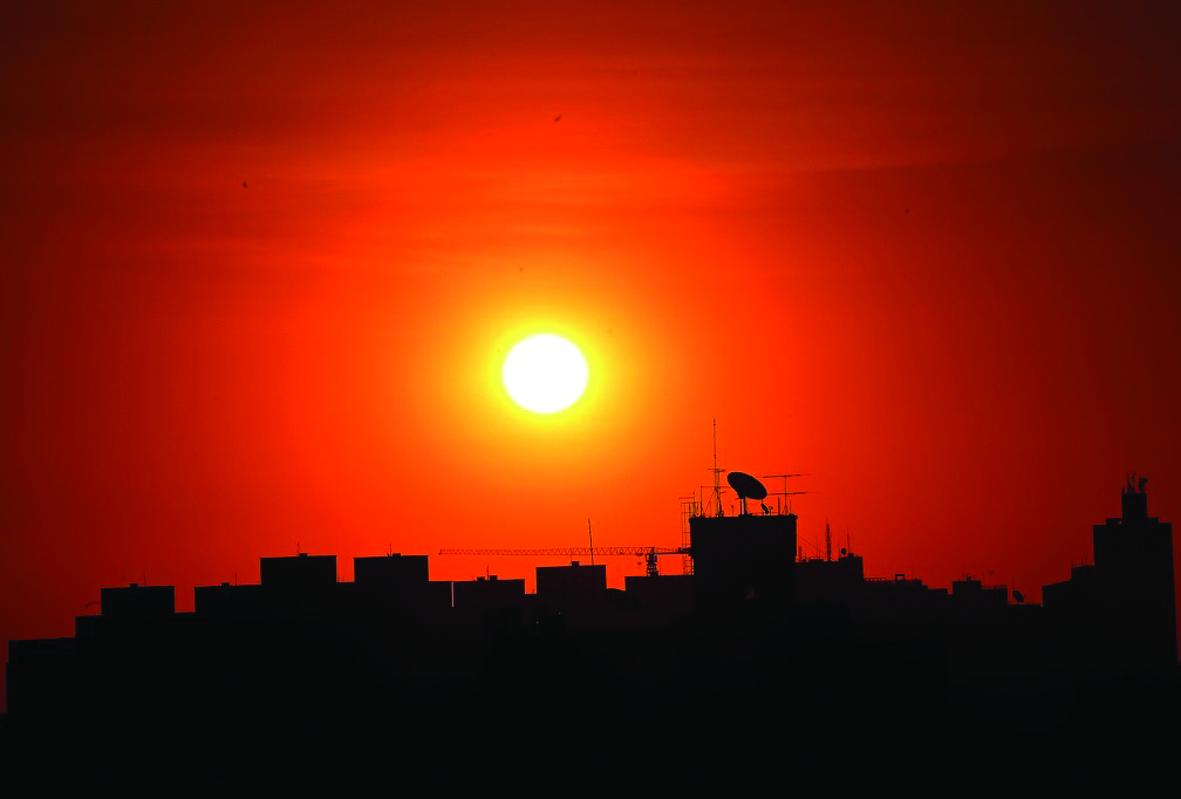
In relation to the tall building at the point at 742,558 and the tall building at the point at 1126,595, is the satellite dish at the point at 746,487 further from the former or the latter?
the tall building at the point at 1126,595

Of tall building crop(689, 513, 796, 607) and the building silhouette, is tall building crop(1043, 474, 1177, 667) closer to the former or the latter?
the building silhouette

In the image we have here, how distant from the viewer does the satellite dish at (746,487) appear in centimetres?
9825

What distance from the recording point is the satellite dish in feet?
322

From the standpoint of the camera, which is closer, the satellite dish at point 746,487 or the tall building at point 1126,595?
the satellite dish at point 746,487

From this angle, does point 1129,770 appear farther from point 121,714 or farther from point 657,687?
point 121,714

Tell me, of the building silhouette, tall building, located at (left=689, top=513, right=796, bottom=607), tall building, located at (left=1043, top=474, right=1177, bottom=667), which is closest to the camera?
the building silhouette

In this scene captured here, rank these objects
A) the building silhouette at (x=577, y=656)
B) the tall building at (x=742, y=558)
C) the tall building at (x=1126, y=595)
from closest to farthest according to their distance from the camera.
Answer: the building silhouette at (x=577, y=656) → the tall building at (x=742, y=558) → the tall building at (x=1126, y=595)

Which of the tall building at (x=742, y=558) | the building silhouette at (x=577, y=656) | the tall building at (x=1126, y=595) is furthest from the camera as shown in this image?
the tall building at (x=1126, y=595)

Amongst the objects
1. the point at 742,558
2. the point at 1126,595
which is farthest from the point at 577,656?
the point at 1126,595

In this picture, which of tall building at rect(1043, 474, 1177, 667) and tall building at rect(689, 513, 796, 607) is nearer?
tall building at rect(689, 513, 796, 607)

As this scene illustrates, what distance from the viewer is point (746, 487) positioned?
98.6 m

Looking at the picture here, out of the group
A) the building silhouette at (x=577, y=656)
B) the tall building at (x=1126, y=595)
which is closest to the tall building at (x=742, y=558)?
the building silhouette at (x=577, y=656)

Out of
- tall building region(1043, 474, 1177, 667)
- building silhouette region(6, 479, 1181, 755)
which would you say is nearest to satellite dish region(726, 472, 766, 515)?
Answer: building silhouette region(6, 479, 1181, 755)

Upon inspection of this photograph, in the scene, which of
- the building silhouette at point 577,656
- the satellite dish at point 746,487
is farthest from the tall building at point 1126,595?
the satellite dish at point 746,487
